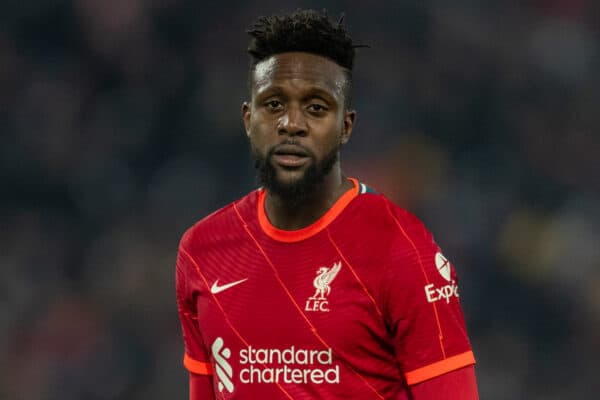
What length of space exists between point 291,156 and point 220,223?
0.39 meters

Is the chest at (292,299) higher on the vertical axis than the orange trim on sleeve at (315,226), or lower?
lower

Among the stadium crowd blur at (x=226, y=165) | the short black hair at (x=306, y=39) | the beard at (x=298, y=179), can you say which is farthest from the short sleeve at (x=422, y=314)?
the stadium crowd blur at (x=226, y=165)

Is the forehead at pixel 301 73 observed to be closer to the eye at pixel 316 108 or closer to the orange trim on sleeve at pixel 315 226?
the eye at pixel 316 108

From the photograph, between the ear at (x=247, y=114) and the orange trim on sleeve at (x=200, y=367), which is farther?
the orange trim on sleeve at (x=200, y=367)

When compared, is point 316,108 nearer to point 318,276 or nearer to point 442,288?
point 318,276

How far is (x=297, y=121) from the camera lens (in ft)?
7.97

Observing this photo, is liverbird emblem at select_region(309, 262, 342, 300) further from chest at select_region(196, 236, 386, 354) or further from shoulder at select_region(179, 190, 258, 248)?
shoulder at select_region(179, 190, 258, 248)

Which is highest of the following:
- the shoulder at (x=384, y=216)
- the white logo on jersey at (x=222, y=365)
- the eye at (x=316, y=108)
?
the eye at (x=316, y=108)

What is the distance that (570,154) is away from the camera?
16.7 feet

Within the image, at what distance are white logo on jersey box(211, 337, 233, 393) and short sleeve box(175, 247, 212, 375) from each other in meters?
0.17

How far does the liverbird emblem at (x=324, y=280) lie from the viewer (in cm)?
246

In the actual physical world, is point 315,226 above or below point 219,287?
above

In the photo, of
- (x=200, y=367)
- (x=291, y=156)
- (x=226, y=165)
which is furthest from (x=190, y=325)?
(x=226, y=165)

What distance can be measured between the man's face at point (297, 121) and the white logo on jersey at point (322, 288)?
20 cm
